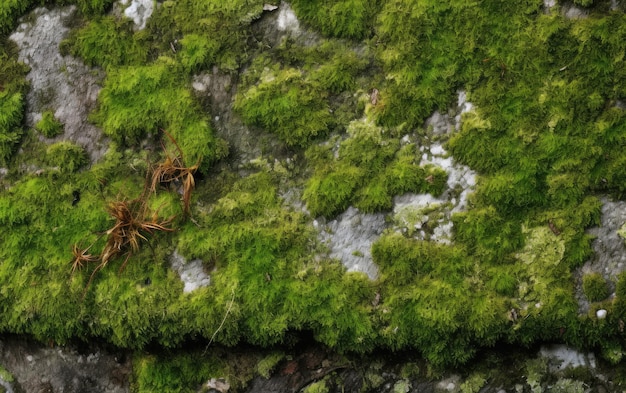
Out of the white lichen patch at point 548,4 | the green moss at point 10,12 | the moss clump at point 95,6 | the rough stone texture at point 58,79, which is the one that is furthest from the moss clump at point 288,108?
the green moss at point 10,12

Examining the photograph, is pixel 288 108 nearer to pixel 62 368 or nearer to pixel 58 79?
pixel 58 79

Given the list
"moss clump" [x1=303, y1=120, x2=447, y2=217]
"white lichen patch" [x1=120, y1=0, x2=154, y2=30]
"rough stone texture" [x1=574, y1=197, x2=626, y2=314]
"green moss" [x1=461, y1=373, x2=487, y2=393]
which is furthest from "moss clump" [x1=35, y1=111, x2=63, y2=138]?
"rough stone texture" [x1=574, y1=197, x2=626, y2=314]

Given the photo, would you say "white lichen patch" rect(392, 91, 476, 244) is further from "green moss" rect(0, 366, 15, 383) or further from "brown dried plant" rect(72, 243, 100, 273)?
"green moss" rect(0, 366, 15, 383)

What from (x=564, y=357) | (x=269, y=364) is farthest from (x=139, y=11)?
(x=564, y=357)

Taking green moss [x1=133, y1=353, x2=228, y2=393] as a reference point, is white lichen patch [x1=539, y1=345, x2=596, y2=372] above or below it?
above

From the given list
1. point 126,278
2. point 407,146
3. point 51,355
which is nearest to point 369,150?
point 407,146

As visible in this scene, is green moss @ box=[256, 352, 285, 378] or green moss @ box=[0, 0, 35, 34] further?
green moss @ box=[0, 0, 35, 34]
